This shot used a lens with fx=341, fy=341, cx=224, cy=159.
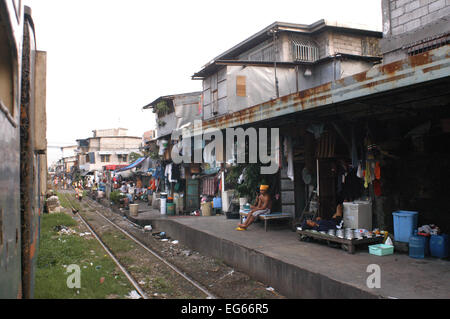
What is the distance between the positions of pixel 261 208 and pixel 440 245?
4.98 m

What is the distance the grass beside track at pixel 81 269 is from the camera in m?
6.48

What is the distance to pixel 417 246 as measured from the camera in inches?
259

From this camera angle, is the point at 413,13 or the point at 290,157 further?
the point at 290,157

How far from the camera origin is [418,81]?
4.97 metres

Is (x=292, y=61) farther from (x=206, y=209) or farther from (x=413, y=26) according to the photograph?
(x=206, y=209)

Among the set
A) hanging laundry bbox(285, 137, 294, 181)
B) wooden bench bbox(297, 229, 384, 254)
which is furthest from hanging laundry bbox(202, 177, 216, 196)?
wooden bench bbox(297, 229, 384, 254)

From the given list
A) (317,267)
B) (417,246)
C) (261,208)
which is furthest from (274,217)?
(417,246)

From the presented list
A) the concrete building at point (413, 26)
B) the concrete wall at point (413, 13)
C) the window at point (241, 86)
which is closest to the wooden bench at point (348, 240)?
the concrete building at point (413, 26)

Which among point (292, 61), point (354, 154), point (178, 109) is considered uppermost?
point (292, 61)

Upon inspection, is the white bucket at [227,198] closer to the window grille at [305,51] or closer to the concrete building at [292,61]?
the concrete building at [292,61]

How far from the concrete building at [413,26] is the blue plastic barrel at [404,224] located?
14.3 ft

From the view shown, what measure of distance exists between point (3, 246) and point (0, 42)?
1.49 m
